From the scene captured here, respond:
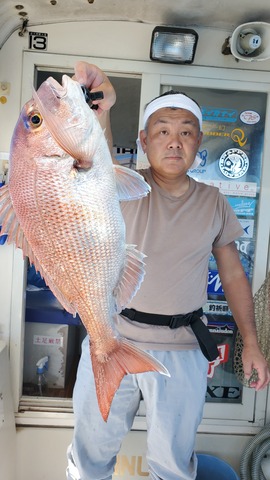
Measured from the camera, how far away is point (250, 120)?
308cm

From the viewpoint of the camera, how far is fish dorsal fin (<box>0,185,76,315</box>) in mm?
1251

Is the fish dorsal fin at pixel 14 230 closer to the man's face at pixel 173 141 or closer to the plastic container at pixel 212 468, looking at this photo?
the man's face at pixel 173 141

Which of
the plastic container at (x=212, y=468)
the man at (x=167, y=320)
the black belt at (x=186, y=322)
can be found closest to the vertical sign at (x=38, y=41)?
the man at (x=167, y=320)

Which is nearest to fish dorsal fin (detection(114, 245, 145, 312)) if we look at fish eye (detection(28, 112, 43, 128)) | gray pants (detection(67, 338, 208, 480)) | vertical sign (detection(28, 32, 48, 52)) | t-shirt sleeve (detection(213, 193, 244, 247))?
fish eye (detection(28, 112, 43, 128))

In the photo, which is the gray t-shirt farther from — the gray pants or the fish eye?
the fish eye

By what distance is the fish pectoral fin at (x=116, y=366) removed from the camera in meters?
1.40

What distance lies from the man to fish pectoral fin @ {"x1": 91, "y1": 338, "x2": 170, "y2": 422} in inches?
23.0

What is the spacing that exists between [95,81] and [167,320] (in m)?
1.23

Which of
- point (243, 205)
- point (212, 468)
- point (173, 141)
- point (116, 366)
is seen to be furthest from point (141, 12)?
point (212, 468)

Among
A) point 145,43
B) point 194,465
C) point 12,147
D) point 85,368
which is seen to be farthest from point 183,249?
point 145,43

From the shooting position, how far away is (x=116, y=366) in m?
1.43

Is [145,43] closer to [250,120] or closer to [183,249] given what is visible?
[250,120]

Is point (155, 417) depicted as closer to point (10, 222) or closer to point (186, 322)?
point (186, 322)

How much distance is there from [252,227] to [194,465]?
5.80 ft
